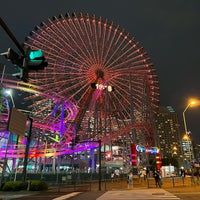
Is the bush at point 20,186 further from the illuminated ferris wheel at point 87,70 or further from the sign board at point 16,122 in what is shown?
the illuminated ferris wheel at point 87,70

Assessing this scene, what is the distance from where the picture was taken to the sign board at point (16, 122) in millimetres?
15397

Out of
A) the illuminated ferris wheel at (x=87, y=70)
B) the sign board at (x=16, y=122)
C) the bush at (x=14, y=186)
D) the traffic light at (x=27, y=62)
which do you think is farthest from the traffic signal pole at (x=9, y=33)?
the illuminated ferris wheel at (x=87, y=70)

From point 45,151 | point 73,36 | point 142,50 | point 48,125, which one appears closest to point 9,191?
point 45,151

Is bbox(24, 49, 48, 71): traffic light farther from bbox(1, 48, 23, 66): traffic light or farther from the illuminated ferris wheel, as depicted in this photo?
the illuminated ferris wheel

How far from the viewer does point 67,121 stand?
54938 mm

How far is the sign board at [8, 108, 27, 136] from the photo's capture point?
15.4 m

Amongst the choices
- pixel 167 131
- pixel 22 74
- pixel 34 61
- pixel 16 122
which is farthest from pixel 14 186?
pixel 167 131

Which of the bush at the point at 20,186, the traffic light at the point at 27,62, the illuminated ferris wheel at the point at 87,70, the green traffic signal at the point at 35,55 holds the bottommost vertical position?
the bush at the point at 20,186

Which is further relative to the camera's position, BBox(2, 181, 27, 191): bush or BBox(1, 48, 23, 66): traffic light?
BBox(2, 181, 27, 191): bush

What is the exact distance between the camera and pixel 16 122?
16.1 meters

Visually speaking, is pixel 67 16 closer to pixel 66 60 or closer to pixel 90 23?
pixel 90 23

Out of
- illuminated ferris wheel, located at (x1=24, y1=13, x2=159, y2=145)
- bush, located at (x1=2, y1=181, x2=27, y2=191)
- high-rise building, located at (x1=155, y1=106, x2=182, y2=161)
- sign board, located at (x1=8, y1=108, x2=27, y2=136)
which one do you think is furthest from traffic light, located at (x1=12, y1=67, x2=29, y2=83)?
high-rise building, located at (x1=155, y1=106, x2=182, y2=161)

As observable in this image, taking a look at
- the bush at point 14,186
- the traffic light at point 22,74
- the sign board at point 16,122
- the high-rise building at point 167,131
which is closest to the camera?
the traffic light at point 22,74

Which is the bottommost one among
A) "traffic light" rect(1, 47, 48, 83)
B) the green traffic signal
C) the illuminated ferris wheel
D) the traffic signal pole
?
"traffic light" rect(1, 47, 48, 83)
